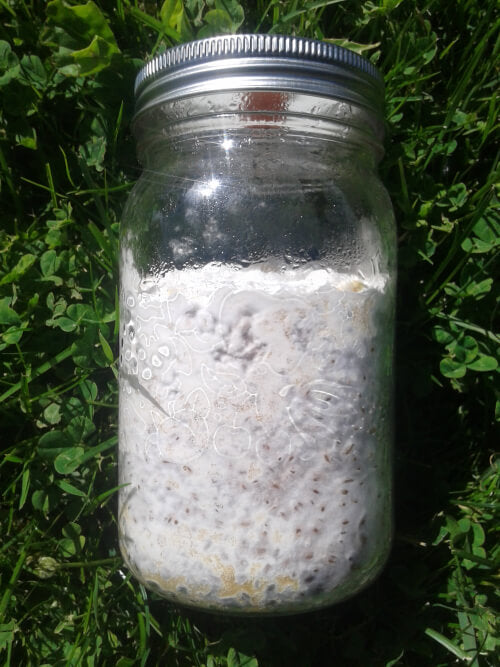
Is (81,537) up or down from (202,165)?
down

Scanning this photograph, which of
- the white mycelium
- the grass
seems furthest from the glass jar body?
the grass

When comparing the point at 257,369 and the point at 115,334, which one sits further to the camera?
the point at 115,334

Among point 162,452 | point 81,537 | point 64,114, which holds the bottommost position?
point 81,537

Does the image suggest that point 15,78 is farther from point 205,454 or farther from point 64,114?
point 205,454

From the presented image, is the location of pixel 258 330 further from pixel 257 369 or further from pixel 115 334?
pixel 115 334

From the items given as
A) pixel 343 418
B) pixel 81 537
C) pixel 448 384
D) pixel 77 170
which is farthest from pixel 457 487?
pixel 77 170

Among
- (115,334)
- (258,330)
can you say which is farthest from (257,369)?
(115,334)
